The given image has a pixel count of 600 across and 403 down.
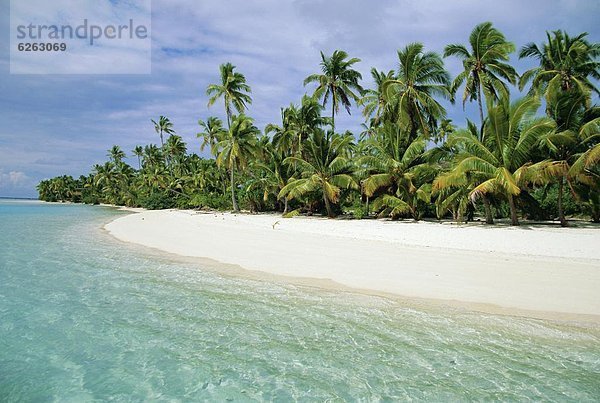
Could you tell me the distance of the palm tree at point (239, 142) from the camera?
97.5ft

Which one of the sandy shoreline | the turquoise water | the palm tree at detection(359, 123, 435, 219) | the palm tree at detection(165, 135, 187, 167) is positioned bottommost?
the turquoise water

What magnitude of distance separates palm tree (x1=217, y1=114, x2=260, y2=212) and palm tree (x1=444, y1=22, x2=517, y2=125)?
16473 mm

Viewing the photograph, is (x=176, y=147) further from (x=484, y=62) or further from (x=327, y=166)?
(x=484, y=62)

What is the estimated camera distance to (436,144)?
20.0 metres

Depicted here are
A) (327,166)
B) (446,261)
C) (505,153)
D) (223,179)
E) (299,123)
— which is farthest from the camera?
(223,179)

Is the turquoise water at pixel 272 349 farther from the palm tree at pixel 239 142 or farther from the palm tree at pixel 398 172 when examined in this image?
the palm tree at pixel 239 142

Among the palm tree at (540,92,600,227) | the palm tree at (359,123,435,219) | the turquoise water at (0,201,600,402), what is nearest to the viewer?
the turquoise water at (0,201,600,402)

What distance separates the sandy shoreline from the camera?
20.0 feet

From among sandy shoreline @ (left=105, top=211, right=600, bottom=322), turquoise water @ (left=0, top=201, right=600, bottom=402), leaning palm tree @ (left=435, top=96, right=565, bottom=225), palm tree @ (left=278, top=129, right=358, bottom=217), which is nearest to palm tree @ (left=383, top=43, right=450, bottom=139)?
palm tree @ (left=278, top=129, right=358, bottom=217)

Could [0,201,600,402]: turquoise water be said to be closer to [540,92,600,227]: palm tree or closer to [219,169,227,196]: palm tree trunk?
[540,92,600,227]: palm tree

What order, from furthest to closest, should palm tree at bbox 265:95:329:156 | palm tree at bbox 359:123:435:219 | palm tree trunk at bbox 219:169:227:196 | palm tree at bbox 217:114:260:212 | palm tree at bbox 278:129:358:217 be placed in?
palm tree trunk at bbox 219:169:227:196
palm tree at bbox 217:114:260:212
palm tree at bbox 265:95:329:156
palm tree at bbox 278:129:358:217
palm tree at bbox 359:123:435:219

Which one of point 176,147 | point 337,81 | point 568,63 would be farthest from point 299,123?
point 176,147

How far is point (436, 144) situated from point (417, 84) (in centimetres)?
412

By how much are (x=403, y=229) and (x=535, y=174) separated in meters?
5.41
